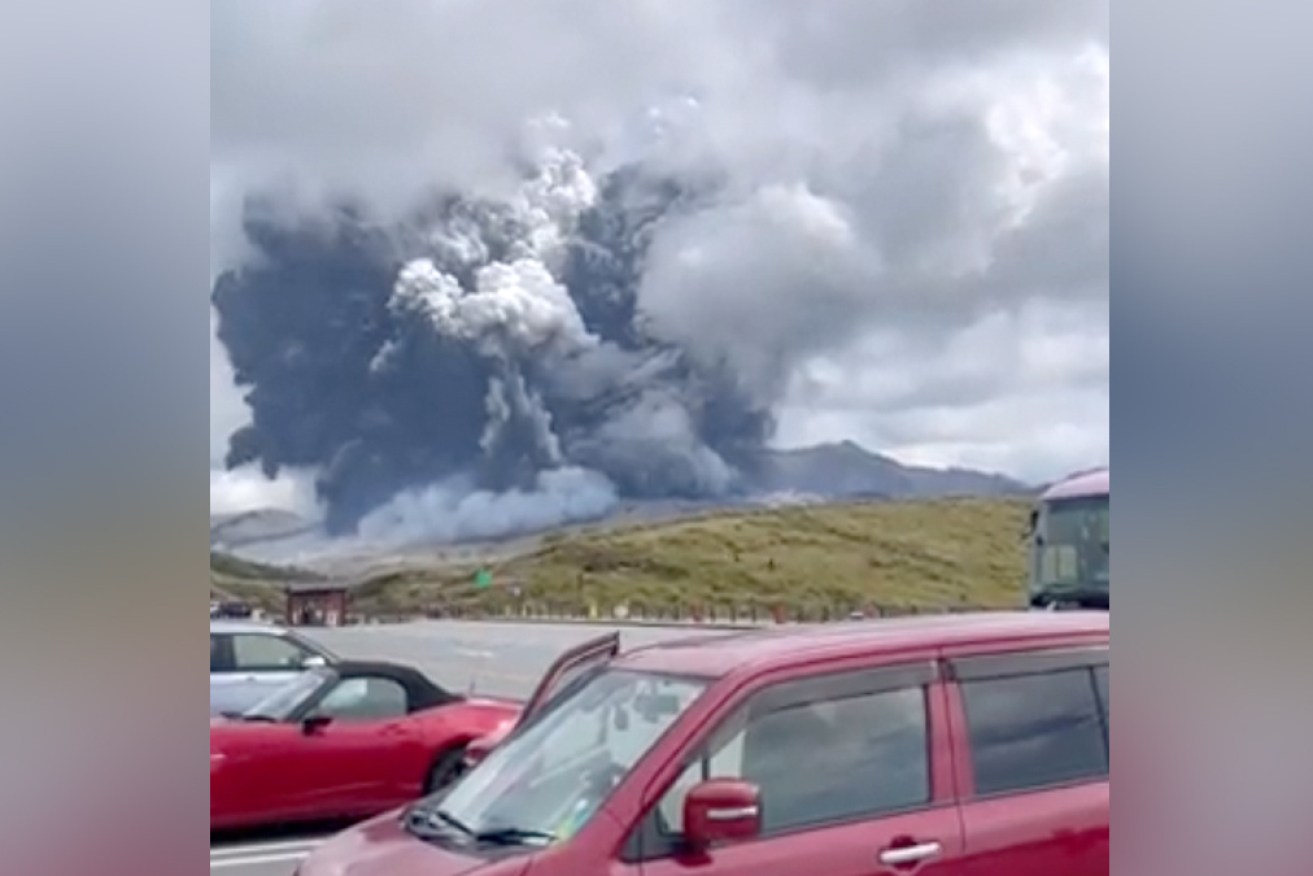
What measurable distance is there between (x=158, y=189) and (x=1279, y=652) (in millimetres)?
1706

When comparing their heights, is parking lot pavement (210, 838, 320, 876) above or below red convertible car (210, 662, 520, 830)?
below

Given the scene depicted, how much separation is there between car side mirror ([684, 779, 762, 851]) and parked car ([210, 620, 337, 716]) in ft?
1.75

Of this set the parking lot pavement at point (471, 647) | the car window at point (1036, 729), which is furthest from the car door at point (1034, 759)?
the parking lot pavement at point (471, 647)

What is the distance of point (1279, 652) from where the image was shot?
7.13 feet

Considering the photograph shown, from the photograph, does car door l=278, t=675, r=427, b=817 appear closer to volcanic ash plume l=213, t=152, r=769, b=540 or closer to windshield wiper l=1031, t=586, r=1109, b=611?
volcanic ash plume l=213, t=152, r=769, b=540

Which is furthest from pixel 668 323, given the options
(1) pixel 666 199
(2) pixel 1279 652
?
(2) pixel 1279 652

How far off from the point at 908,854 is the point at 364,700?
811mm

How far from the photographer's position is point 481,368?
1.96 metres

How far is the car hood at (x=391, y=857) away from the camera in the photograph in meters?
1.92

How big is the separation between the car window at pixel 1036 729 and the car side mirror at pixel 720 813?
1.24 ft

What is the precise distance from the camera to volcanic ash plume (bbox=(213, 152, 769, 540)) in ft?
6.21

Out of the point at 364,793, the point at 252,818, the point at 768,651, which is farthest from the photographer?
the point at 768,651

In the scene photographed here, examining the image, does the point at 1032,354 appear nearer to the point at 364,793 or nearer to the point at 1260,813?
the point at 1260,813

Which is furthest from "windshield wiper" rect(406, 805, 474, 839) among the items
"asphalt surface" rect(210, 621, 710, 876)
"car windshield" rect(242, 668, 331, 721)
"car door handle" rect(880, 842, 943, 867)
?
"car door handle" rect(880, 842, 943, 867)
